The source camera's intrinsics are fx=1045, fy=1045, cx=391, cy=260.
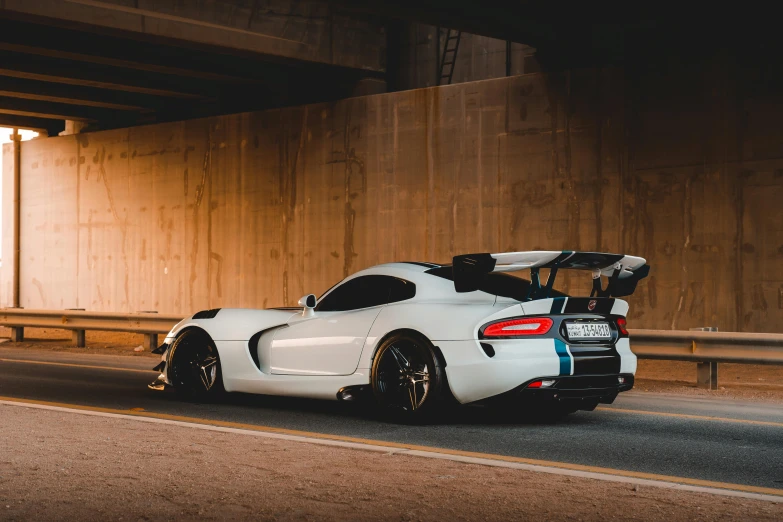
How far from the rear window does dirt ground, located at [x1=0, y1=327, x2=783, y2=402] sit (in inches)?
139

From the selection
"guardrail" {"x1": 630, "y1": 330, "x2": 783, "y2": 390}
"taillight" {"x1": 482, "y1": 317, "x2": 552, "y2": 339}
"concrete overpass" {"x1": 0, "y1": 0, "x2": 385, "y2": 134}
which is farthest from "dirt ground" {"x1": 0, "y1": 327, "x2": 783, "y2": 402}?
"concrete overpass" {"x1": 0, "y1": 0, "x2": 385, "y2": 134}

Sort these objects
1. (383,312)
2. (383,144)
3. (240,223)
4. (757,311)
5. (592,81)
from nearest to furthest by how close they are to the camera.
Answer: (383,312)
(757,311)
(592,81)
(383,144)
(240,223)

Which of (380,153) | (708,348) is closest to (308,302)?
(708,348)

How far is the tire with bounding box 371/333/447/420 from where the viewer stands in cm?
782

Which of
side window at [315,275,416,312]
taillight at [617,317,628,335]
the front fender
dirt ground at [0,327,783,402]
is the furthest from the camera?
dirt ground at [0,327,783,402]

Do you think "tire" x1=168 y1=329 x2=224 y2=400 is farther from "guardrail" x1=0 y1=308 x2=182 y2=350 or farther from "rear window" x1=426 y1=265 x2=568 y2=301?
"guardrail" x1=0 y1=308 x2=182 y2=350

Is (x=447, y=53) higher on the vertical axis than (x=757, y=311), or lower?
higher

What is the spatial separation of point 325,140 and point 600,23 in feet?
20.3

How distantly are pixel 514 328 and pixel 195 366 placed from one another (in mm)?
3337

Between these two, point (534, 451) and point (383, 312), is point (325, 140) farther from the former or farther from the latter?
point (534, 451)

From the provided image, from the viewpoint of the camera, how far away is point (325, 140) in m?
21.2

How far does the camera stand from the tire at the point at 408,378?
25.7 ft

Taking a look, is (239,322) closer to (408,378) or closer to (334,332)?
(334,332)

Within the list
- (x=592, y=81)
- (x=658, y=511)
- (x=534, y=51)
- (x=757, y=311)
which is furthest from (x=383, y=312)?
(x=534, y=51)
